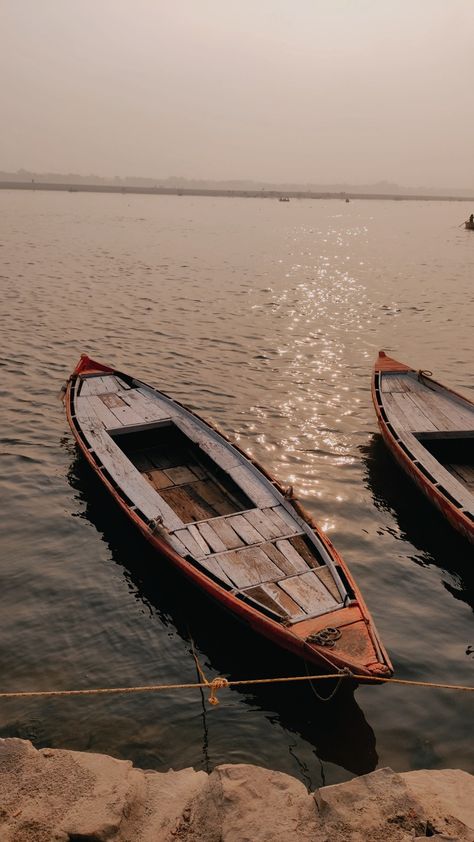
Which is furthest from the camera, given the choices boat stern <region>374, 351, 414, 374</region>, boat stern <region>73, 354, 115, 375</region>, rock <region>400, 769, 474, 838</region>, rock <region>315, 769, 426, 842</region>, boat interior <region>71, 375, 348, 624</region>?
boat stern <region>374, 351, 414, 374</region>

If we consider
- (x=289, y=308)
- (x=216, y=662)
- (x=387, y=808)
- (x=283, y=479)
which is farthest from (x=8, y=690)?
(x=289, y=308)

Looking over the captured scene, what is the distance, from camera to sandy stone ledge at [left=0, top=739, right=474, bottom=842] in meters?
5.42

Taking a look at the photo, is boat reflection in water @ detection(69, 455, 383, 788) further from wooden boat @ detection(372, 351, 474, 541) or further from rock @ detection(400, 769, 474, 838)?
wooden boat @ detection(372, 351, 474, 541)

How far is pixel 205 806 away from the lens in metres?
5.82

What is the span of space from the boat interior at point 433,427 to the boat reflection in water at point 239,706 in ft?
16.5

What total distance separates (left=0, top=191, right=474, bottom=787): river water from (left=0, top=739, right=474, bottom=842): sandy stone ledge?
1220 millimetres

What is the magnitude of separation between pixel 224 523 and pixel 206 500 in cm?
162

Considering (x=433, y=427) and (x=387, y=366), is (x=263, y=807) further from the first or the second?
(x=387, y=366)

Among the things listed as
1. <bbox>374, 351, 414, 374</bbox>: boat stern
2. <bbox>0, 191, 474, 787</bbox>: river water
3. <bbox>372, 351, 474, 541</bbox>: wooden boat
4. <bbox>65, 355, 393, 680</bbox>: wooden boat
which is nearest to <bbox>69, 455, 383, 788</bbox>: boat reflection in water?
<bbox>0, 191, 474, 787</bbox>: river water

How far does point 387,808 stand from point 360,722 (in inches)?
97.7

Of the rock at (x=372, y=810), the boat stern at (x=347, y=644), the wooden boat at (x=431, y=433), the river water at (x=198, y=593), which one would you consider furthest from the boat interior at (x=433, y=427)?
the rock at (x=372, y=810)

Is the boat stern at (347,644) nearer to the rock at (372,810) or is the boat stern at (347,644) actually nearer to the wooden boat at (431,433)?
the rock at (372,810)

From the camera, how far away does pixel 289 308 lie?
31.6 metres

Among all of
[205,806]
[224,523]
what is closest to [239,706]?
[205,806]
